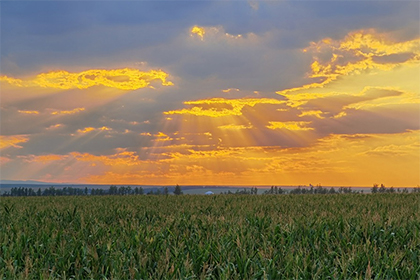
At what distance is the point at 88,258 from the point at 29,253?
1589 mm

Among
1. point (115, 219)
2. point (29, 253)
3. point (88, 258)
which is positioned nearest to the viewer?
point (88, 258)

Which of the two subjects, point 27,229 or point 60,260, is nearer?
point 60,260

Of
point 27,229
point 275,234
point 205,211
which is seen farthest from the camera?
point 205,211

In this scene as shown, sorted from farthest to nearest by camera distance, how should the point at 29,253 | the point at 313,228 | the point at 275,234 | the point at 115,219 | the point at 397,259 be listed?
1. the point at 115,219
2. the point at 313,228
3. the point at 275,234
4. the point at 29,253
5. the point at 397,259

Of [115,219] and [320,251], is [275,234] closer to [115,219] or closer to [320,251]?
[320,251]

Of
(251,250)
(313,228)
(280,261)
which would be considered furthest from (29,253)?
(313,228)

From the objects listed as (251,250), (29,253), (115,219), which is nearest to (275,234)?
(251,250)

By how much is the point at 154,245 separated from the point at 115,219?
6.17 meters

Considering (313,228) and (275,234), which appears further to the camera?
(313,228)

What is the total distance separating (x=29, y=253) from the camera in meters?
8.00

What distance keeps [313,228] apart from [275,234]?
4.11 ft

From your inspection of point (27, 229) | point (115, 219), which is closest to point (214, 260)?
point (27, 229)

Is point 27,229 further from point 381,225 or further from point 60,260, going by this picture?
point 381,225

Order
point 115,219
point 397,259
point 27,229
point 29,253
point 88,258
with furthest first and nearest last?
point 115,219 → point 27,229 → point 29,253 → point 88,258 → point 397,259
